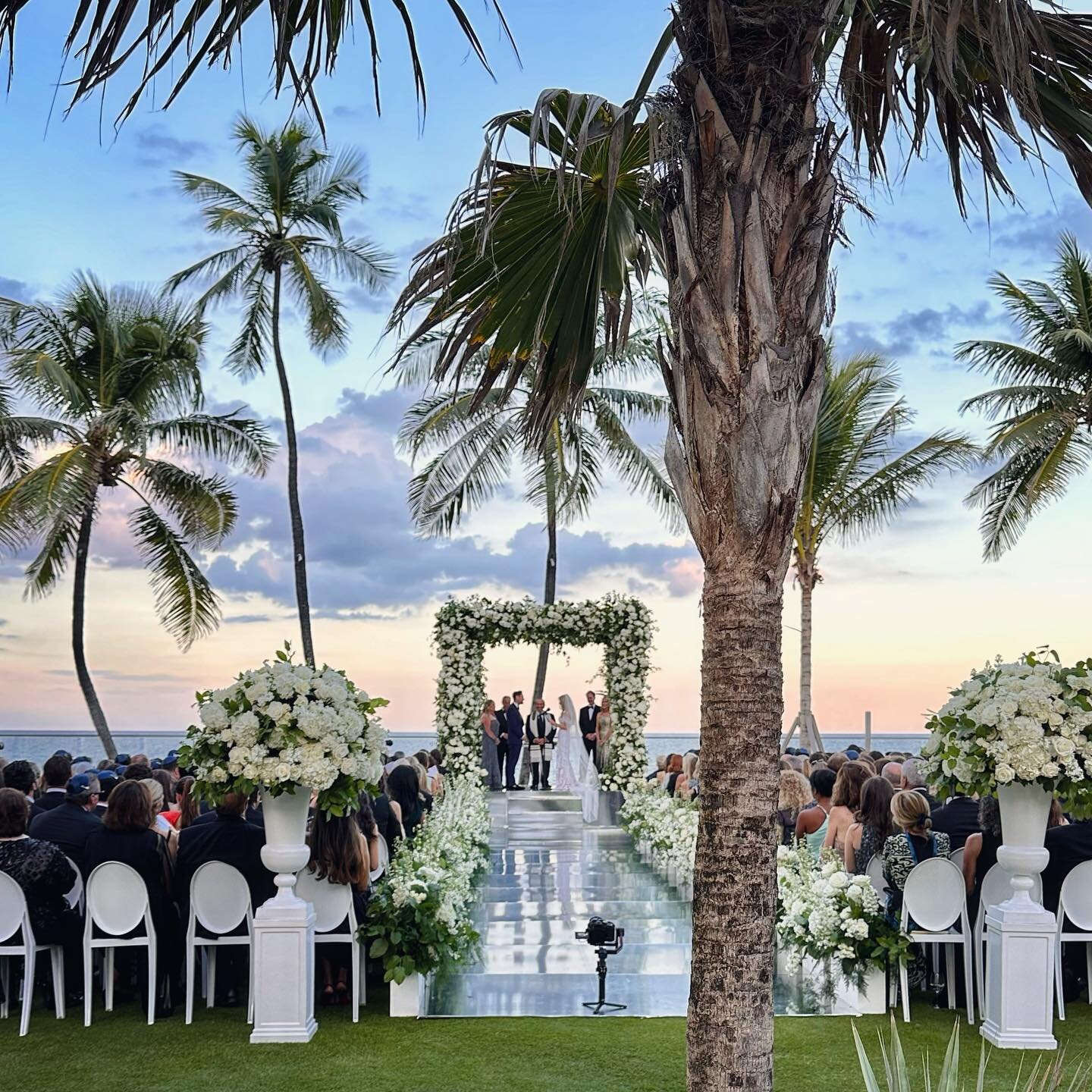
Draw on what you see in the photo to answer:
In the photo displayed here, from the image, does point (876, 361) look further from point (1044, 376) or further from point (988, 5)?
point (988, 5)

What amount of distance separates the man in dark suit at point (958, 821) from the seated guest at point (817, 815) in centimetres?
116

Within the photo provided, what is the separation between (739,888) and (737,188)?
8.05 ft

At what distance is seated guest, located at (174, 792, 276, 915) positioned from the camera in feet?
25.8

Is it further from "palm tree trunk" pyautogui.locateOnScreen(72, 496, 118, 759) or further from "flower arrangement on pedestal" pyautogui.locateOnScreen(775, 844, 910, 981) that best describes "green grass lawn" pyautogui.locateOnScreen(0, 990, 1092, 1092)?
"palm tree trunk" pyautogui.locateOnScreen(72, 496, 118, 759)

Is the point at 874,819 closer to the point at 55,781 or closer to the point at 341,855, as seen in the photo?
the point at 341,855

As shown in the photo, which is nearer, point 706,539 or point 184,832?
point 706,539

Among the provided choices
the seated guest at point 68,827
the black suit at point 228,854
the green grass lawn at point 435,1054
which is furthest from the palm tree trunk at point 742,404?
the seated guest at point 68,827

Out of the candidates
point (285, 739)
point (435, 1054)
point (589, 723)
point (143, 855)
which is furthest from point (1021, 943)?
point (589, 723)

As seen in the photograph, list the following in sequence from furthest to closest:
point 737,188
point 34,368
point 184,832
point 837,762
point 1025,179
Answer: point 34,368
point 837,762
point 184,832
point 1025,179
point 737,188

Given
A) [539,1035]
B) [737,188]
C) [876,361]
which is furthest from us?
[876,361]

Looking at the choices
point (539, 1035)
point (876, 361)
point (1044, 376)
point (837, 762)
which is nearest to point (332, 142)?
point (876, 361)

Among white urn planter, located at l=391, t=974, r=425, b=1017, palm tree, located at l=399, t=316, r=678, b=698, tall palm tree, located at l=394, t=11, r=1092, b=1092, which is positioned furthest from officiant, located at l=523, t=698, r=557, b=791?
tall palm tree, located at l=394, t=11, r=1092, b=1092

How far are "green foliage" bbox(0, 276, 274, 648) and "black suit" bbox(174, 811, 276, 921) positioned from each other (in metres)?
13.6

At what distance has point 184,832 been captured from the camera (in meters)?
8.14
